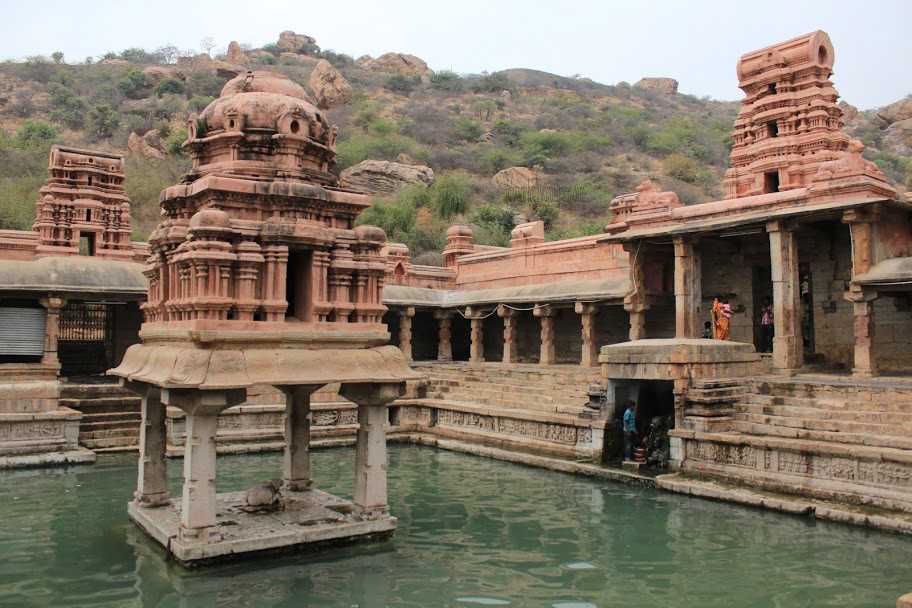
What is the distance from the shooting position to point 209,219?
25.0ft

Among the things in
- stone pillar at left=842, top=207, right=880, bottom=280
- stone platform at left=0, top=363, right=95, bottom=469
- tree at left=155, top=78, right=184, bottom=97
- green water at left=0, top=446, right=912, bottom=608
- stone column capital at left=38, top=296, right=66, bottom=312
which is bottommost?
green water at left=0, top=446, right=912, bottom=608

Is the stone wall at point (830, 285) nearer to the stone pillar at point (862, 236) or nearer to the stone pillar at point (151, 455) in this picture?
the stone pillar at point (862, 236)

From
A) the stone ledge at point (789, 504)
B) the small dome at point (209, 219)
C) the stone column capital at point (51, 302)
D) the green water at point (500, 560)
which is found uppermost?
the small dome at point (209, 219)

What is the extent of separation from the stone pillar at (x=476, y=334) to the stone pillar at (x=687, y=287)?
7.69 m

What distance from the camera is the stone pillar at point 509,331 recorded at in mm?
21797

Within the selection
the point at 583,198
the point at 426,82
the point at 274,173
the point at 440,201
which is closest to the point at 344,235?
the point at 274,173

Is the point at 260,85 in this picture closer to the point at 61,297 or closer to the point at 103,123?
the point at 61,297

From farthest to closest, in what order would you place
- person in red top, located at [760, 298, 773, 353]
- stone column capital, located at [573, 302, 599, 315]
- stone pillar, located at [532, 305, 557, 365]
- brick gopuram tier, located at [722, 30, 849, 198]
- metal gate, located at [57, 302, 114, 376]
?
stone pillar, located at [532, 305, 557, 365]
metal gate, located at [57, 302, 114, 376]
stone column capital, located at [573, 302, 599, 315]
brick gopuram tier, located at [722, 30, 849, 198]
person in red top, located at [760, 298, 773, 353]

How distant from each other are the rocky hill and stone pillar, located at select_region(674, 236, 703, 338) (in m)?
21.3

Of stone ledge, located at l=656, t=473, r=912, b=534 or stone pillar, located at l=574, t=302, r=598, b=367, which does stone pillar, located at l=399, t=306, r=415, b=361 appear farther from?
stone ledge, located at l=656, t=473, r=912, b=534

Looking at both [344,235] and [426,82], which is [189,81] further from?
[344,235]

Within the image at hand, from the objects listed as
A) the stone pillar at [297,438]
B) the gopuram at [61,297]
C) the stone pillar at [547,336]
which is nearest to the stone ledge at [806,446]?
the stone pillar at [297,438]

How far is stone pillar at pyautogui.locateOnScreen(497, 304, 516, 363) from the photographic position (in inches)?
858

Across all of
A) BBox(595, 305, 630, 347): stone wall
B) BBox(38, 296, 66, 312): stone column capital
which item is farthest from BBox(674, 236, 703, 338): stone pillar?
BBox(38, 296, 66, 312): stone column capital
